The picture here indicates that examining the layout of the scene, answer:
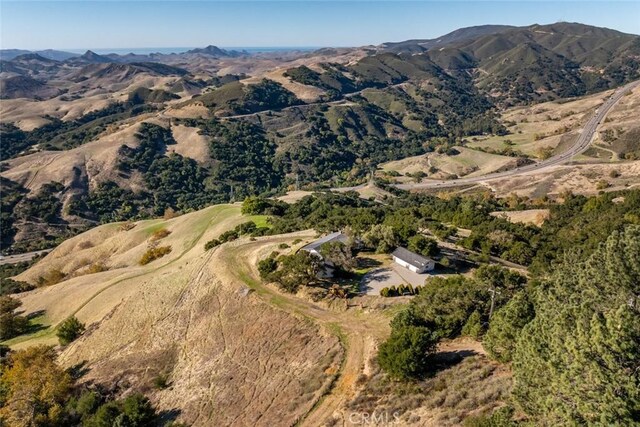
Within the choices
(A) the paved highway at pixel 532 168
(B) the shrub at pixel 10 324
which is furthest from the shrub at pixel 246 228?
(A) the paved highway at pixel 532 168

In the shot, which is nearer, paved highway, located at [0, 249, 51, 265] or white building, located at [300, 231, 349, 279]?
white building, located at [300, 231, 349, 279]

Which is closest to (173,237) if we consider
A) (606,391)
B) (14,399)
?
(14,399)

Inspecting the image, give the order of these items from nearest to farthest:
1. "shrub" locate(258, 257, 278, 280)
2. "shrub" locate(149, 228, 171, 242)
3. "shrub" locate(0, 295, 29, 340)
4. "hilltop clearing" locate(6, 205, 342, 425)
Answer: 1. "hilltop clearing" locate(6, 205, 342, 425)
2. "shrub" locate(258, 257, 278, 280)
3. "shrub" locate(0, 295, 29, 340)
4. "shrub" locate(149, 228, 171, 242)

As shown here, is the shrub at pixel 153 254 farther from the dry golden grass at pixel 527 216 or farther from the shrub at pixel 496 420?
the shrub at pixel 496 420

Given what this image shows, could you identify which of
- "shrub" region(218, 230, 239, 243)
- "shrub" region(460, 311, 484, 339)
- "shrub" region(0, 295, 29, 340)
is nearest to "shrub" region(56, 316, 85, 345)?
"shrub" region(0, 295, 29, 340)

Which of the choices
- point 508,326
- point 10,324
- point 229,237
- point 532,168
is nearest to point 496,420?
point 508,326

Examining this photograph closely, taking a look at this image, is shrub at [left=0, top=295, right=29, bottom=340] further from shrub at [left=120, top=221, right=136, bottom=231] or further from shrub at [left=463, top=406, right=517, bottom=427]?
shrub at [left=463, top=406, right=517, bottom=427]
